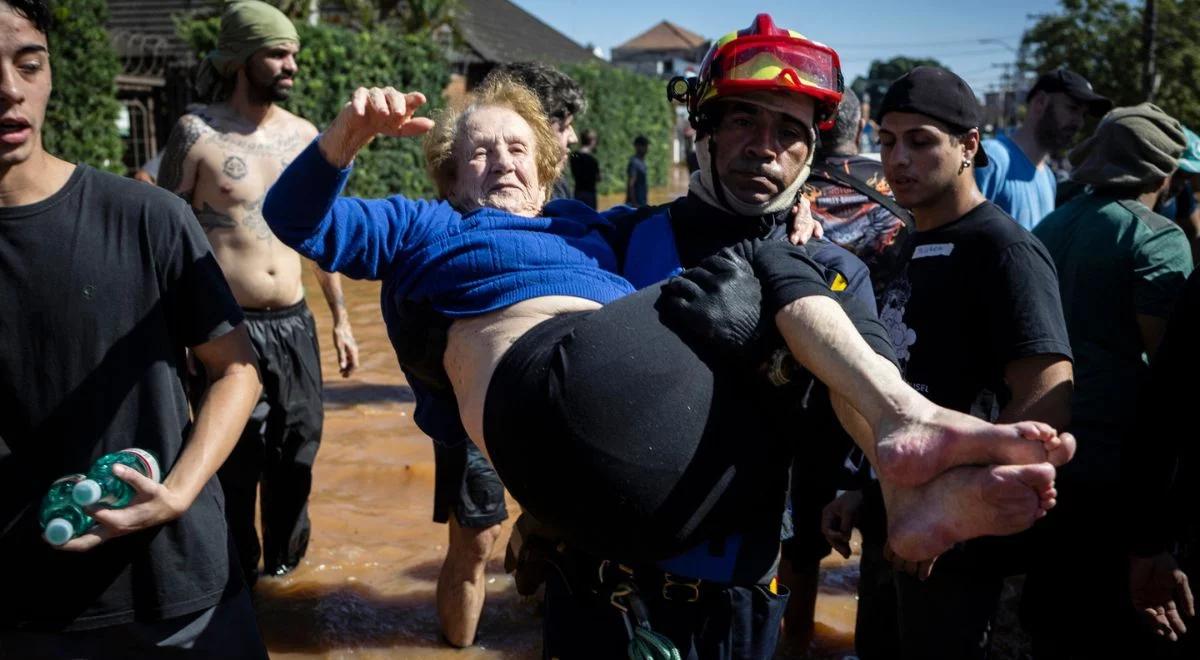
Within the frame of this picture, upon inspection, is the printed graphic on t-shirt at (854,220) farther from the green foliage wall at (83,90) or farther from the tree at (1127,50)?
the tree at (1127,50)

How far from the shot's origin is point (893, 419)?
1.67 m

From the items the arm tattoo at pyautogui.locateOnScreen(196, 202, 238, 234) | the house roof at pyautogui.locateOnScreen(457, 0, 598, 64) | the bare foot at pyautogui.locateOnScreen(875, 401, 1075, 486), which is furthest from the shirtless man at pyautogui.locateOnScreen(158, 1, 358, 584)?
the house roof at pyautogui.locateOnScreen(457, 0, 598, 64)

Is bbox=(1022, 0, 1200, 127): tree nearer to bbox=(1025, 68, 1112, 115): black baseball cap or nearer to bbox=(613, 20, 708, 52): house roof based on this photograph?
bbox=(1025, 68, 1112, 115): black baseball cap

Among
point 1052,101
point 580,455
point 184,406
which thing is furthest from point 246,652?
point 1052,101

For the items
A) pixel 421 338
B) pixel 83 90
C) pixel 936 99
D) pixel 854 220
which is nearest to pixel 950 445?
pixel 421 338

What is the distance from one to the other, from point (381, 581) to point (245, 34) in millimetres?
2532

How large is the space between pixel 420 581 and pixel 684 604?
291 cm

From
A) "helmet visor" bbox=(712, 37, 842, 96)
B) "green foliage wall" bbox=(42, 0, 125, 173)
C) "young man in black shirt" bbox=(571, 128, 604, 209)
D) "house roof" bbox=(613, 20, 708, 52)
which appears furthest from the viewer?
"house roof" bbox=(613, 20, 708, 52)

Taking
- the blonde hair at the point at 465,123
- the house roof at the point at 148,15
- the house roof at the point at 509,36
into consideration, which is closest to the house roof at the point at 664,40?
the house roof at the point at 509,36

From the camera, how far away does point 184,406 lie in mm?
2311

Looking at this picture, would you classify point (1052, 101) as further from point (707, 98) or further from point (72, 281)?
point (72, 281)

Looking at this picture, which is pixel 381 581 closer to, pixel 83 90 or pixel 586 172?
pixel 586 172

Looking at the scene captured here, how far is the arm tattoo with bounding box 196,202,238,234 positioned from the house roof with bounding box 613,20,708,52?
306 feet

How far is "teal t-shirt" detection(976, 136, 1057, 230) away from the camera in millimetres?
5078
